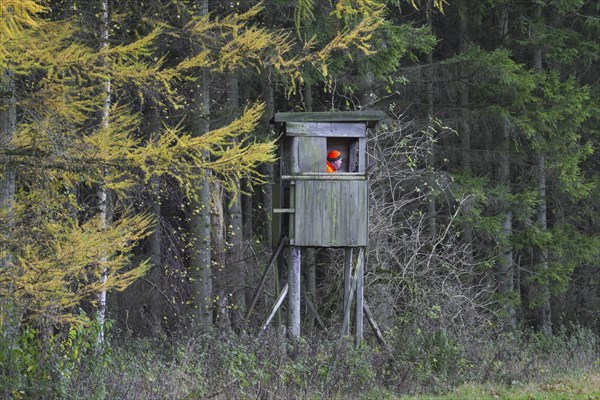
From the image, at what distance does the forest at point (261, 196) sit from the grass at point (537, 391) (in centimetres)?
9

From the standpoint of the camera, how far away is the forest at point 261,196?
9.78m

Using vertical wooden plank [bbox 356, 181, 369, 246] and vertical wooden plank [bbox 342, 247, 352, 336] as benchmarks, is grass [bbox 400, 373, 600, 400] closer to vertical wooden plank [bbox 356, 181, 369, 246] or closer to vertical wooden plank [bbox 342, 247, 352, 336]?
vertical wooden plank [bbox 342, 247, 352, 336]

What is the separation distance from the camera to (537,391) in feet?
40.4

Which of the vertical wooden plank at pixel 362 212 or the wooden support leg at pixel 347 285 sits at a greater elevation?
the vertical wooden plank at pixel 362 212

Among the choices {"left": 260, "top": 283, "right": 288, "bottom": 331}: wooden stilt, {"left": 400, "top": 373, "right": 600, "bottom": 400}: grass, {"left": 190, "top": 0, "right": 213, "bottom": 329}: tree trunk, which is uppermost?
{"left": 190, "top": 0, "right": 213, "bottom": 329}: tree trunk

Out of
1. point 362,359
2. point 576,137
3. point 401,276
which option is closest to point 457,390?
point 362,359

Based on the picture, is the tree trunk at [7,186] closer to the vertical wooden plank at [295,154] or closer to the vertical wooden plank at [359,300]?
the vertical wooden plank at [295,154]

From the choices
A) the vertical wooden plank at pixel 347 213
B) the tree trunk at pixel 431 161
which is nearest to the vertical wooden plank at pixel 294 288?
the vertical wooden plank at pixel 347 213

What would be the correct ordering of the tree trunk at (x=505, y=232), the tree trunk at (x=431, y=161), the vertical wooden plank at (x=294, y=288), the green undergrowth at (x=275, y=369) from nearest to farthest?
the green undergrowth at (x=275, y=369), the vertical wooden plank at (x=294, y=288), the tree trunk at (x=431, y=161), the tree trunk at (x=505, y=232)

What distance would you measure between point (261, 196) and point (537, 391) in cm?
1214

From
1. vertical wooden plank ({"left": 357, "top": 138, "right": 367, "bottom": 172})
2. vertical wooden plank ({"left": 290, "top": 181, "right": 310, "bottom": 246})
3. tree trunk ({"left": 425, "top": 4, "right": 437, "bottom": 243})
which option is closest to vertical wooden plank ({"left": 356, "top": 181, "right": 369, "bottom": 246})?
vertical wooden plank ({"left": 357, "top": 138, "right": 367, "bottom": 172})

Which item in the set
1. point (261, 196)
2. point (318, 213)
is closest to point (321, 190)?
point (318, 213)

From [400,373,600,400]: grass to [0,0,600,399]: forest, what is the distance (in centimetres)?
9

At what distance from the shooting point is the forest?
9.78m
